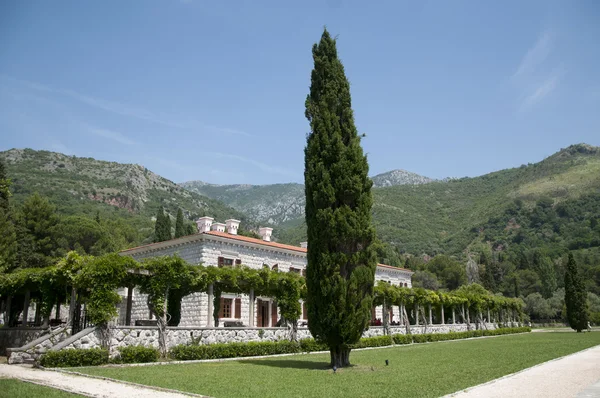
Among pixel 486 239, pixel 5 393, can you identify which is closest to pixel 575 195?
pixel 486 239

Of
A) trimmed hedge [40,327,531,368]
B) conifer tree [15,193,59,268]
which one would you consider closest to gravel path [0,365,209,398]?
trimmed hedge [40,327,531,368]

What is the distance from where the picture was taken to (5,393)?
424 inches

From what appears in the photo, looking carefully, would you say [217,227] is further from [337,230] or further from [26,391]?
[26,391]

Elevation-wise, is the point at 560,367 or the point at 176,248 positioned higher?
the point at 176,248

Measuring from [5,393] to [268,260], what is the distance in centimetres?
2920

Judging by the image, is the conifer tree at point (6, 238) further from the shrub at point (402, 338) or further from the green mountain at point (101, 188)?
the green mountain at point (101, 188)

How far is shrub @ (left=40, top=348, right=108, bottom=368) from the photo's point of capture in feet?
55.2

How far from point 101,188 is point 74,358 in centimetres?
12564

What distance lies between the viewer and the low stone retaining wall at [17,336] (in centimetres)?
2294

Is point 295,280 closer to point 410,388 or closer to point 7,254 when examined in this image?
point 410,388

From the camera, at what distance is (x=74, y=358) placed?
17516mm

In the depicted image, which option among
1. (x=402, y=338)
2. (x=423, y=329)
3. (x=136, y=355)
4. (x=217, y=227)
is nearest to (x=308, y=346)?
(x=136, y=355)

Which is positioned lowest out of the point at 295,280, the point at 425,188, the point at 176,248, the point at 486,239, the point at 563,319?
the point at 563,319

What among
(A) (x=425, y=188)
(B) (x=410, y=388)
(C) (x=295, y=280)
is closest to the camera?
(B) (x=410, y=388)
